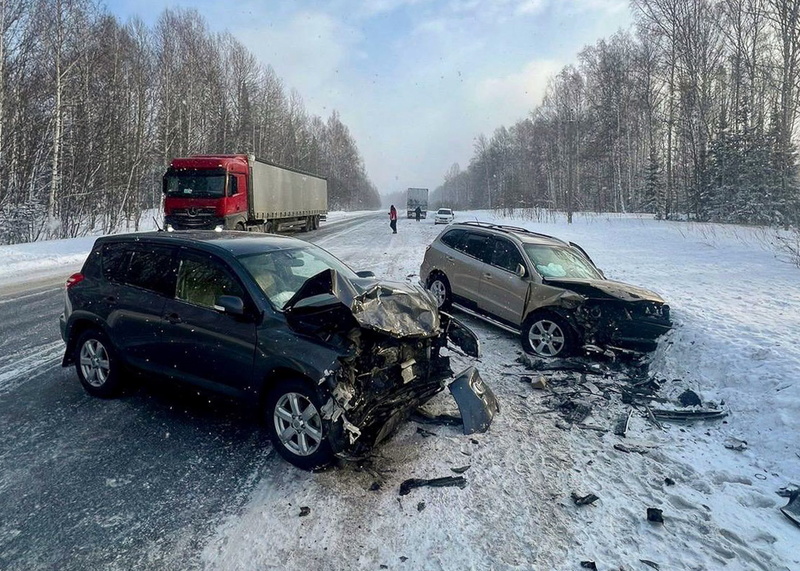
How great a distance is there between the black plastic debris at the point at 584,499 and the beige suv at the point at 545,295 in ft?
10.6

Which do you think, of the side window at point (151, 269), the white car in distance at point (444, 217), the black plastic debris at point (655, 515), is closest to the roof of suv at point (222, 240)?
the side window at point (151, 269)

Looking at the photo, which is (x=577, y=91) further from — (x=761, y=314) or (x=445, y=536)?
(x=445, y=536)

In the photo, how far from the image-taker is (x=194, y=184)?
1753 cm

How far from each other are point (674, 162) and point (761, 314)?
42.4 meters

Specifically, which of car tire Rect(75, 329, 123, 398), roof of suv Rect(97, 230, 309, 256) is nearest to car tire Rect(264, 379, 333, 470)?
roof of suv Rect(97, 230, 309, 256)

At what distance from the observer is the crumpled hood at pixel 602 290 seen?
6.48 metres

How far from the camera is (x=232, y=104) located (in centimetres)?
4566

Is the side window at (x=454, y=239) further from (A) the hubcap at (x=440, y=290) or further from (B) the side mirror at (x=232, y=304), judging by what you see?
(B) the side mirror at (x=232, y=304)

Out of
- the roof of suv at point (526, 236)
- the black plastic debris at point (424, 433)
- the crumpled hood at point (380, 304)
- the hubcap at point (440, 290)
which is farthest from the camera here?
the hubcap at point (440, 290)

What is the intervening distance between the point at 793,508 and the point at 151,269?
572cm

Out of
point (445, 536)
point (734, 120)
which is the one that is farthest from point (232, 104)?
point (445, 536)

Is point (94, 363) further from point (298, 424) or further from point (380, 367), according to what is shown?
point (380, 367)

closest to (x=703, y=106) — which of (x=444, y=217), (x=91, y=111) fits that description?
(x=444, y=217)

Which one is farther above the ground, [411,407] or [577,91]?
[577,91]
